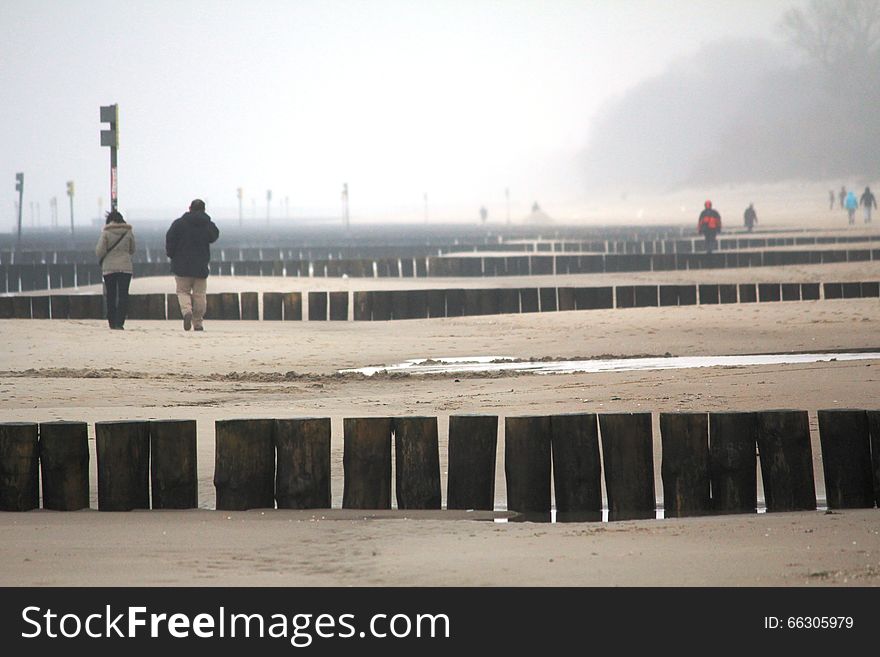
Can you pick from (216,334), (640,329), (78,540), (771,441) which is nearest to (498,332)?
(640,329)

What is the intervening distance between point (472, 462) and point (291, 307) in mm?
14462

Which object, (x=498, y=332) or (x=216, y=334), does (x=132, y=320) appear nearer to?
(x=216, y=334)

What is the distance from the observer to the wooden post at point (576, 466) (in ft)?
27.0

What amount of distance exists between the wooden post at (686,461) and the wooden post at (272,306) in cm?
1463

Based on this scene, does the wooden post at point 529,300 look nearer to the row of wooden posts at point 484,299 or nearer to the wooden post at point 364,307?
the row of wooden posts at point 484,299

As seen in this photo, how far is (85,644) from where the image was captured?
18.1 feet

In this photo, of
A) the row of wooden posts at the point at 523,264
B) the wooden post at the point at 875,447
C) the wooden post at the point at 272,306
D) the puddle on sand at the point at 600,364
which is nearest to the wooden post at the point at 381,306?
the wooden post at the point at 272,306

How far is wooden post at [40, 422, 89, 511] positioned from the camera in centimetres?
815

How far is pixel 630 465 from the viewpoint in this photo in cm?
829

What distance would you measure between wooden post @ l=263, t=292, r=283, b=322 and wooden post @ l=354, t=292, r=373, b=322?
1191mm

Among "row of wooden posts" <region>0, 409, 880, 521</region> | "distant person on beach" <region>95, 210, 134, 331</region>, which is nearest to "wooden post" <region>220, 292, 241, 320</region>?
"distant person on beach" <region>95, 210, 134, 331</region>

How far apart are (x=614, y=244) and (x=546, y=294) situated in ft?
122

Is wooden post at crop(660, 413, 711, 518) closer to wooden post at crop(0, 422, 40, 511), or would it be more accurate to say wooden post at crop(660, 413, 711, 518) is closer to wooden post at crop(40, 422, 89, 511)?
wooden post at crop(40, 422, 89, 511)

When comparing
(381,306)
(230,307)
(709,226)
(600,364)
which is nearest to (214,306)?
(230,307)
